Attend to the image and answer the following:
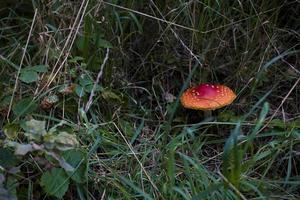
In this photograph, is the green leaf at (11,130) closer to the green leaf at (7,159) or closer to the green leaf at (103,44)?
the green leaf at (7,159)

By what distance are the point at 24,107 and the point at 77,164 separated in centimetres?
29

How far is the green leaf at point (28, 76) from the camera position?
6.52 feet

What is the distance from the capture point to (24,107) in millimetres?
1937

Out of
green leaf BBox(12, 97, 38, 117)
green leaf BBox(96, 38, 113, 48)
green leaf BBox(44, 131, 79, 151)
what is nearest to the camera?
green leaf BBox(44, 131, 79, 151)

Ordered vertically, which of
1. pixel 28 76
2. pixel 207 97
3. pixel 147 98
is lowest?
pixel 147 98

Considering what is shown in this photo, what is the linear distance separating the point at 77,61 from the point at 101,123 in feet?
0.93

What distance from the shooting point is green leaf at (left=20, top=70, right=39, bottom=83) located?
199 cm

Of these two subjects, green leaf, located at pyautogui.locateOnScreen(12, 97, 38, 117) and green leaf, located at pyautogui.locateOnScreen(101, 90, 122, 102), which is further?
green leaf, located at pyautogui.locateOnScreen(101, 90, 122, 102)

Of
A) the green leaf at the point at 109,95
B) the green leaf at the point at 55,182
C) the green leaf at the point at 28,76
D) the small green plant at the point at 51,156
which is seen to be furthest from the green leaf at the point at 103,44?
the green leaf at the point at 55,182

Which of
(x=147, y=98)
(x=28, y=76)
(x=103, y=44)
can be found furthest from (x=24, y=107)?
(x=147, y=98)

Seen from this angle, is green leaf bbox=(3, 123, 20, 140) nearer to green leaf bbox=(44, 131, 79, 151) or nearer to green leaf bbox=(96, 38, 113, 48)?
green leaf bbox=(44, 131, 79, 151)

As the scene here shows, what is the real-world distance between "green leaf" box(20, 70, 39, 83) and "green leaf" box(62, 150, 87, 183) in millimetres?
321

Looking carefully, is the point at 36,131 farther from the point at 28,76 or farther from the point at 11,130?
the point at 28,76

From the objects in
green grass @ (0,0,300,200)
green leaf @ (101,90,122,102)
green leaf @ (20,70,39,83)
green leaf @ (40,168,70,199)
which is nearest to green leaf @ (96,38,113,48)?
green grass @ (0,0,300,200)
